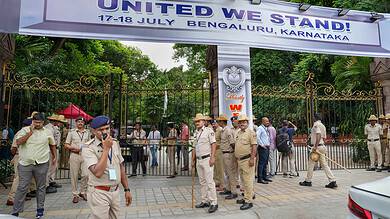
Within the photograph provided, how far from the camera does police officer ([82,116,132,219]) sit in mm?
2969

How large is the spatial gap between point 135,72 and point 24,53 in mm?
22632

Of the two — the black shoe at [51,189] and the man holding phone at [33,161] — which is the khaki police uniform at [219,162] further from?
the black shoe at [51,189]

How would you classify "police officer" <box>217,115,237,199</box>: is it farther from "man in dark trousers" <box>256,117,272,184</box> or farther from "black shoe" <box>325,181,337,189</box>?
"black shoe" <box>325,181,337,189</box>

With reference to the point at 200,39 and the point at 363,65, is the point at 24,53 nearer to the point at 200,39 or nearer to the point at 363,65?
the point at 200,39

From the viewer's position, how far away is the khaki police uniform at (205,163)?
5.39 m

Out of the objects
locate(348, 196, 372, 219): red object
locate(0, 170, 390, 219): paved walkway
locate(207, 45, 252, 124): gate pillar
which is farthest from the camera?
locate(207, 45, 252, 124): gate pillar

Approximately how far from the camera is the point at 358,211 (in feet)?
8.07

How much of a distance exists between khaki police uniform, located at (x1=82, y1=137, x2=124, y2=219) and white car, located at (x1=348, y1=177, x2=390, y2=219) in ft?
7.48

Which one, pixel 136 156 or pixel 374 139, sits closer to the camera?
pixel 136 156

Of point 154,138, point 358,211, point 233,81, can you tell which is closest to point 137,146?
point 154,138

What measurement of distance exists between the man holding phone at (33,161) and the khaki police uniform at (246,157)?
11.5 ft

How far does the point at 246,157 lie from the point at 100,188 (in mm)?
3367

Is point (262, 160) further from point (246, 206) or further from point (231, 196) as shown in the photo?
point (246, 206)

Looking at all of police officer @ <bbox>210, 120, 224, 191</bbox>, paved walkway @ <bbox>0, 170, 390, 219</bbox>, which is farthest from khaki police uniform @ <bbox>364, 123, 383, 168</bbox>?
police officer @ <bbox>210, 120, 224, 191</bbox>
